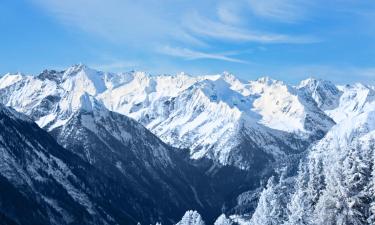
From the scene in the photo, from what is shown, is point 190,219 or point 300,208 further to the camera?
point 190,219

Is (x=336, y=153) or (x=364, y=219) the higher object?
(x=336, y=153)

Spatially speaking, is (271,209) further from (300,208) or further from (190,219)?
(190,219)

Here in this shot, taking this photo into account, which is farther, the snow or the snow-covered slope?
the snow

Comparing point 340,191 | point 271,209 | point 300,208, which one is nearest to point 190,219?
point 271,209

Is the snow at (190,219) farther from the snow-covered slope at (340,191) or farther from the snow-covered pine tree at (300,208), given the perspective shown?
the snow-covered slope at (340,191)

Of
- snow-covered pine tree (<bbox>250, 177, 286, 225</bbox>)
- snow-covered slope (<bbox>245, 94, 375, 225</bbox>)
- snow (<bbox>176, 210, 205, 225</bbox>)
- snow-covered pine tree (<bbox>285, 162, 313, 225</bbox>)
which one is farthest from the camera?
snow (<bbox>176, 210, 205, 225</bbox>)

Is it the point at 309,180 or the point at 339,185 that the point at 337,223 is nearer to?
the point at 339,185

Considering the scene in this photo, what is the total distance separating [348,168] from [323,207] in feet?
18.0

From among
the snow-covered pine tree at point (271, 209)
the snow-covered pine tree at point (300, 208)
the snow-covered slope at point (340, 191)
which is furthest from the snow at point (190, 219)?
the snow-covered slope at point (340, 191)

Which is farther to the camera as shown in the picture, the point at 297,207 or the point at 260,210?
the point at 260,210

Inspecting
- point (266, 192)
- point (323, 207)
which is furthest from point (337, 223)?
point (266, 192)

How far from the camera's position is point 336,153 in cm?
8619

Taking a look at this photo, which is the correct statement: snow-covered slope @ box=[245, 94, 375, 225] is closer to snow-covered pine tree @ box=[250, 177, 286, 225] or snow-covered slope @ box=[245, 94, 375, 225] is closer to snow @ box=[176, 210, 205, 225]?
snow-covered pine tree @ box=[250, 177, 286, 225]

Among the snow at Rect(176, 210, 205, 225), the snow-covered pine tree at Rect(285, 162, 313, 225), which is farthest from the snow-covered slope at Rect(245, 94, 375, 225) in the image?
the snow at Rect(176, 210, 205, 225)
